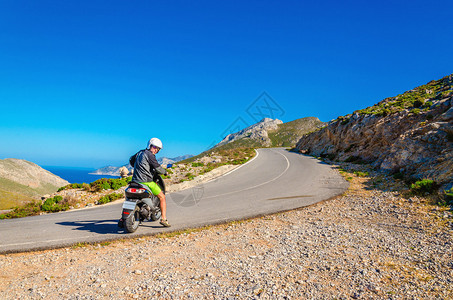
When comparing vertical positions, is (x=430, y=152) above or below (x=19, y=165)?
below

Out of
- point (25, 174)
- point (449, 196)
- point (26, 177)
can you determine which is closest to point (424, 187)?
point (449, 196)

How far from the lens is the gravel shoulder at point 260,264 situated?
376 centimetres

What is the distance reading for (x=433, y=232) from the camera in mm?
6109

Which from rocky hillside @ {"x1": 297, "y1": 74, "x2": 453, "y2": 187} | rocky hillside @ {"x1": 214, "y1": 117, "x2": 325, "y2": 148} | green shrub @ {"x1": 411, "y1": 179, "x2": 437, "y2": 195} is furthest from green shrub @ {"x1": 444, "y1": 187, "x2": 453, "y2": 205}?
rocky hillside @ {"x1": 214, "y1": 117, "x2": 325, "y2": 148}

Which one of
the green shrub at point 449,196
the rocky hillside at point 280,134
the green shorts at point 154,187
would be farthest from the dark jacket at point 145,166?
the rocky hillside at point 280,134

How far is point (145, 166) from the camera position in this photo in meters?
6.75

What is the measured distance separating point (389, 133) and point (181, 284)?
2497 centimetres

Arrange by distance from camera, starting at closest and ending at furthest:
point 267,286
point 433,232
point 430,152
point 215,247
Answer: point 267,286, point 215,247, point 433,232, point 430,152

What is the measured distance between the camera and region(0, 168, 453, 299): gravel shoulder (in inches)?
148

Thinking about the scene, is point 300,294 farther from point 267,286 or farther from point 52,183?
point 52,183

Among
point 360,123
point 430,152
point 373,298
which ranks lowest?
point 373,298

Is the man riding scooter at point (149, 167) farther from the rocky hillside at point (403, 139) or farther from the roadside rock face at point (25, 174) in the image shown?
the roadside rock face at point (25, 174)

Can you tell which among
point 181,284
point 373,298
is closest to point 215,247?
point 181,284

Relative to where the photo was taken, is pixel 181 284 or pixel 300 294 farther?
pixel 181 284
